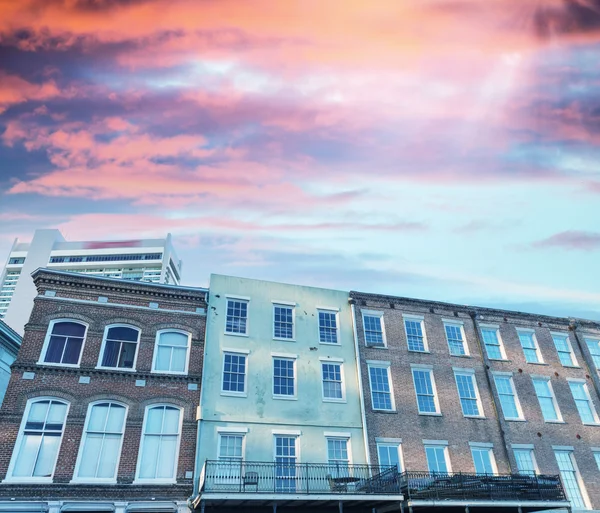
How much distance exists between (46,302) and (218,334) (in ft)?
25.9

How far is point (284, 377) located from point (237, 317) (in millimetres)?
3873

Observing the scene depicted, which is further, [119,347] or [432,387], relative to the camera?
[432,387]

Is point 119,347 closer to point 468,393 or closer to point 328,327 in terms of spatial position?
point 328,327

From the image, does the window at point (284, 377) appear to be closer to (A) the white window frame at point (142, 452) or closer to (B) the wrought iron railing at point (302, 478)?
(B) the wrought iron railing at point (302, 478)

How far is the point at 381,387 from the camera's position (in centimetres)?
2448

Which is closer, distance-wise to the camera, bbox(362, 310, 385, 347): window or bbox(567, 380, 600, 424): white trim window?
bbox(362, 310, 385, 347): window

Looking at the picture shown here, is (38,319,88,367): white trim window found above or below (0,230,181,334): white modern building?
below

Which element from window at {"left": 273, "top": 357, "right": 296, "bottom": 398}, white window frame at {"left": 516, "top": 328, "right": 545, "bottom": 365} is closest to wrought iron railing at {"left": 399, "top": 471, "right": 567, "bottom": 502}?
window at {"left": 273, "top": 357, "right": 296, "bottom": 398}

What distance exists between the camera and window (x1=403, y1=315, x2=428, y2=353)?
86.8ft

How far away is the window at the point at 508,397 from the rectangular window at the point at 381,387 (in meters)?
6.81

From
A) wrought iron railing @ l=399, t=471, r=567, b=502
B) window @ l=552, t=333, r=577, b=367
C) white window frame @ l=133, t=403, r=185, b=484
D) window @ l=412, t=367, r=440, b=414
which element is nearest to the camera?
white window frame @ l=133, t=403, r=185, b=484

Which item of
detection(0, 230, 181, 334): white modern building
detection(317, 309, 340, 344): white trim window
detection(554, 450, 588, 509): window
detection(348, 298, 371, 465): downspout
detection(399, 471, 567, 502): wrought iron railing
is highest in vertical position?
detection(0, 230, 181, 334): white modern building

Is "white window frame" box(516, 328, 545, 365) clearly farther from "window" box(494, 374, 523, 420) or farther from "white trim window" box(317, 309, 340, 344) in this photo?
"white trim window" box(317, 309, 340, 344)

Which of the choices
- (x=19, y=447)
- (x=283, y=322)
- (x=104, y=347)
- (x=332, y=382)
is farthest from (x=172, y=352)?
(x=332, y=382)
